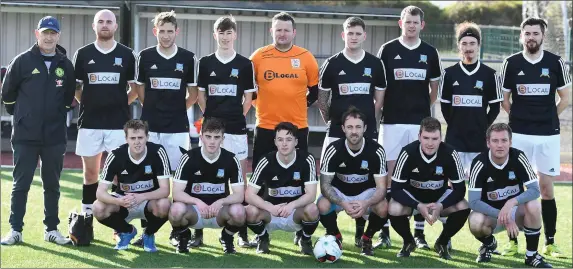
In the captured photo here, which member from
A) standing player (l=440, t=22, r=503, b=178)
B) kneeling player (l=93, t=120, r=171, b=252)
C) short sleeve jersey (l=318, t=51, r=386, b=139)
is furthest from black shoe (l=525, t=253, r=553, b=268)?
kneeling player (l=93, t=120, r=171, b=252)

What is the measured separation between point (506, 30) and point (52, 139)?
47.1 ft

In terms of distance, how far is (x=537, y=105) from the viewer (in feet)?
22.0

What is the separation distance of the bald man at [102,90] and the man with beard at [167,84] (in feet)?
0.51

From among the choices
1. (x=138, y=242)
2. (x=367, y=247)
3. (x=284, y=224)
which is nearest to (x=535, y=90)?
(x=367, y=247)

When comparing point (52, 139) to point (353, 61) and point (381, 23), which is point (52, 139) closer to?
point (353, 61)

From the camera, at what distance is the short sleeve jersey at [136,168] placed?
20.8ft

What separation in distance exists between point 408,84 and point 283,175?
134 centimetres

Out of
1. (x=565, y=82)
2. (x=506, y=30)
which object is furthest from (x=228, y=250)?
(x=506, y=30)

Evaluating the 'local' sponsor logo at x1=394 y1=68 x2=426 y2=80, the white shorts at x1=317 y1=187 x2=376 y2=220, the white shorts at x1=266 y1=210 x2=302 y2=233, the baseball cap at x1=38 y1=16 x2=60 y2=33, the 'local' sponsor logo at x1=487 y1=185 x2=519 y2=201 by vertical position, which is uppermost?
the baseball cap at x1=38 y1=16 x2=60 y2=33

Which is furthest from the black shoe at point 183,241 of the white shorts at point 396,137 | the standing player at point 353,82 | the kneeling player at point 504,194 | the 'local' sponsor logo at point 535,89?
the 'local' sponsor logo at point 535,89

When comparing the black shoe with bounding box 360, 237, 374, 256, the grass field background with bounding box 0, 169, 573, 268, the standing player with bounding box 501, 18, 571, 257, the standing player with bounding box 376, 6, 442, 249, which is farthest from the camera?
the standing player with bounding box 376, 6, 442, 249

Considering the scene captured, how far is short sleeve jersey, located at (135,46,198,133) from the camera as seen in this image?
6.66 m

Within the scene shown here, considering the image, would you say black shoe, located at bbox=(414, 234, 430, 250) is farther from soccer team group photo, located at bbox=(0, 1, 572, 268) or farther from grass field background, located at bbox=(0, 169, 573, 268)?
grass field background, located at bbox=(0, 169, 573, 268)

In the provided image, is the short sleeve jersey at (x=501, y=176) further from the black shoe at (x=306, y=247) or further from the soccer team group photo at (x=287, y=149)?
the black shoe at (x=306, y=247)
